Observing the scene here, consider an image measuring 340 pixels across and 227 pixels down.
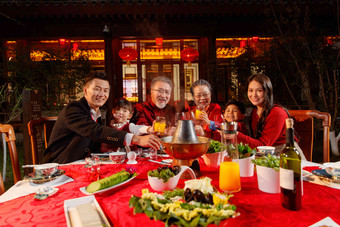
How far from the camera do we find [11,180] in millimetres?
4281

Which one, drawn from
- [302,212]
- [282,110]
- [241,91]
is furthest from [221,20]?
[302,212]

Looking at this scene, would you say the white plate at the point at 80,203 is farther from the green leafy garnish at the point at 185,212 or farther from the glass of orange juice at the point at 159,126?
the glass of orange juice at the point at 159,126

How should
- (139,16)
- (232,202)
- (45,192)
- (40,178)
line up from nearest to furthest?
(232,202) < (45,192) < (40,178) < (139,16)

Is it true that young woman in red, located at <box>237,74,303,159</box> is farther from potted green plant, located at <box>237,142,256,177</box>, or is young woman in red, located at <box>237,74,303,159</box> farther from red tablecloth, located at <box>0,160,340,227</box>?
red tablecloth, located at <box>0,160,340,227</box>

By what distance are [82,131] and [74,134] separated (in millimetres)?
241

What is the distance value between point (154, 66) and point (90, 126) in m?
6.42

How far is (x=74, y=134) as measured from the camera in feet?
7.43

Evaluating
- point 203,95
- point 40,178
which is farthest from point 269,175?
point 203,95

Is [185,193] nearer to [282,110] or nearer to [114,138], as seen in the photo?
[114,138]

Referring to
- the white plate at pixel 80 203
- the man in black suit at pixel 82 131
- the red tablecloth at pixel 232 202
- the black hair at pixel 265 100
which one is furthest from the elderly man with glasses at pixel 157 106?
Answer: the white plate at pixel 80 203

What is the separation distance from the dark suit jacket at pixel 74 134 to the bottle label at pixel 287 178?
1.42 metres

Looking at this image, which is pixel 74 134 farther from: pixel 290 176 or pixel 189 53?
pixel 189 53

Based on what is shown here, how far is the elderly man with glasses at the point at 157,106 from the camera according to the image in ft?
10.4

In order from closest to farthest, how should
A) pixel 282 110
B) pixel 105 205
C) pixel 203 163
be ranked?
pixel 105 205
pixel 203 163
pixel 282 110
